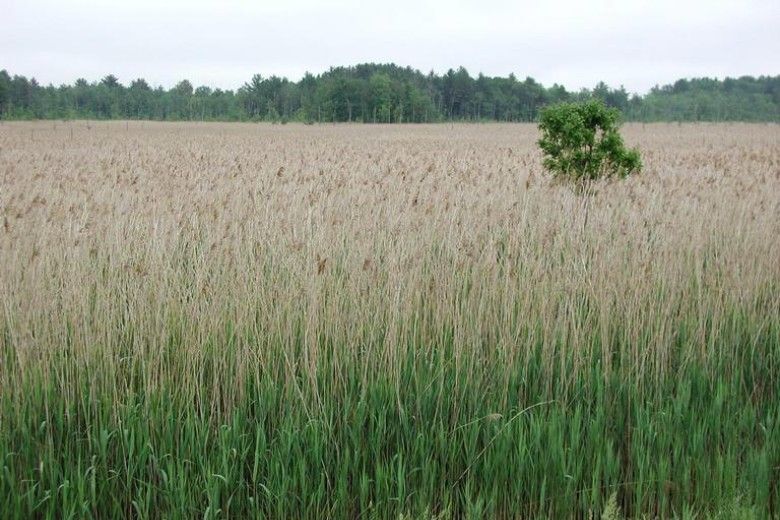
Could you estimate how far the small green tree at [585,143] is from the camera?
887cm

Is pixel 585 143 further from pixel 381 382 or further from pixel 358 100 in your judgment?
pixel 358 100

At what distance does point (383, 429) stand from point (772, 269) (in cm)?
335

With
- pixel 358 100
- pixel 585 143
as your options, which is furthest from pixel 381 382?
pixel 358 100

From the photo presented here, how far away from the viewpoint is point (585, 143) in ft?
29.5

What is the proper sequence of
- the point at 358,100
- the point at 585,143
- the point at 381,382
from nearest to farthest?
the point at 381,382, the point at 585,143, the point at 358,100

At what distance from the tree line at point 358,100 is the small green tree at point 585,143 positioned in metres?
69.9

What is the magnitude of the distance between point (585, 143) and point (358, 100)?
7757 centimetres

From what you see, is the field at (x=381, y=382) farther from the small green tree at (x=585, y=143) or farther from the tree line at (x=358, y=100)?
the tree line at (x=358, y=100)

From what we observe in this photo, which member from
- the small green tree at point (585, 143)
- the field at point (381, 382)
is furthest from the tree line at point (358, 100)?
the field at point (381, 382)

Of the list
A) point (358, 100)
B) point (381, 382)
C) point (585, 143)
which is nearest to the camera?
point (381, 382)

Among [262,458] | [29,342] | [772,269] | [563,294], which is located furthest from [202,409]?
[772,269]

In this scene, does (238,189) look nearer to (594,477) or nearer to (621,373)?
(621,373)

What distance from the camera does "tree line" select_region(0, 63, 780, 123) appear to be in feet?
274

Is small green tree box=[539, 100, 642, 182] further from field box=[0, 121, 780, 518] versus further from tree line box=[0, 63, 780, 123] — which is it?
tree line box=[0, 63, 780, 123]
